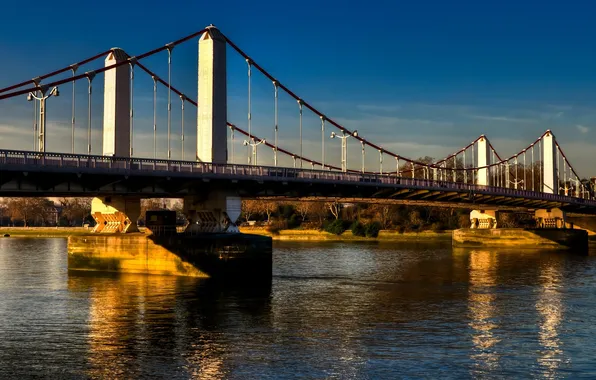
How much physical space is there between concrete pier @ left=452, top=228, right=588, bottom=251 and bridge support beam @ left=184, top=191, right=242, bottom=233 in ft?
183

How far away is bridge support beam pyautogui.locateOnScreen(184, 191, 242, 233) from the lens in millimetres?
59031

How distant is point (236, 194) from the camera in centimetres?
5997

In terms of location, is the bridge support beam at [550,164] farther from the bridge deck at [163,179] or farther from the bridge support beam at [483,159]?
the bridge deck at [163,179]

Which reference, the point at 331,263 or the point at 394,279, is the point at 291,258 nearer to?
→ the point at 331,263

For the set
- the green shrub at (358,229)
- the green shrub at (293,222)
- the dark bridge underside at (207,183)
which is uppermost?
the dark bridge underside at (207,183)

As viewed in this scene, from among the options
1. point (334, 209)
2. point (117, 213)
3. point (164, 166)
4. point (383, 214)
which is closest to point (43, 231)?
point (334, 209)

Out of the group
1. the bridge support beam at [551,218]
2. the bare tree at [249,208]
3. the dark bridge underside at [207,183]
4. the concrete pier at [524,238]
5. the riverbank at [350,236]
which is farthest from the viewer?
Answer: the bare tree at [249,208]

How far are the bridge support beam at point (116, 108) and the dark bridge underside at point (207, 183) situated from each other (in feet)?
16.3

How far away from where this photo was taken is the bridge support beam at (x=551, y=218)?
A: 112 meters

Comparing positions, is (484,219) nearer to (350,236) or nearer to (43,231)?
(350,236)

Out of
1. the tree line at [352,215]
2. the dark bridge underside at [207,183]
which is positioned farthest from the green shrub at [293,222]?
the dark bridge underside at [207,183]

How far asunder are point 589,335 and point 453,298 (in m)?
13.5

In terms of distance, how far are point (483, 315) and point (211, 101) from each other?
26.7 m

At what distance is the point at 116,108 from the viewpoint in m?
62.8
